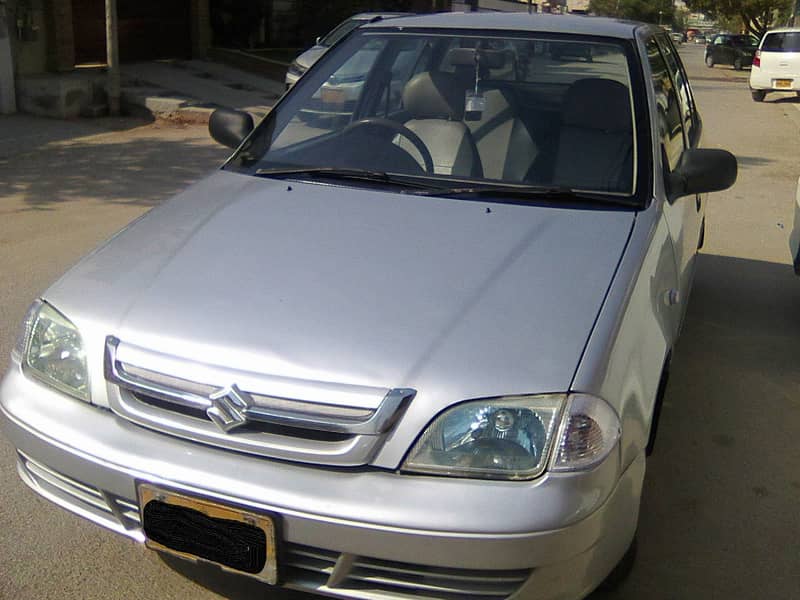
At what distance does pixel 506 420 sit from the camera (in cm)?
214

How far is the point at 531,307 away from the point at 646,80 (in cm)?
148

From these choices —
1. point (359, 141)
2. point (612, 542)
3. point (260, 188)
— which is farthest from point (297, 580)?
point (359, 141)

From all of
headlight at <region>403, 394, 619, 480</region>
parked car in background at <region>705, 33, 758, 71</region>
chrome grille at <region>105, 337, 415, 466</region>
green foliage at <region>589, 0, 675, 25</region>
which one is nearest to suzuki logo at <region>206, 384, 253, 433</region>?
chrome grille at <region>105, 337, 415, 466</region>

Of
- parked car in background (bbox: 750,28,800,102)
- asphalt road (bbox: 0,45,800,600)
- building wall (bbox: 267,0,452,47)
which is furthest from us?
building wall (bbox: 267,0,452,47)

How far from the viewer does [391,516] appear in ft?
6.70

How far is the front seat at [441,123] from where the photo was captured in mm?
3459

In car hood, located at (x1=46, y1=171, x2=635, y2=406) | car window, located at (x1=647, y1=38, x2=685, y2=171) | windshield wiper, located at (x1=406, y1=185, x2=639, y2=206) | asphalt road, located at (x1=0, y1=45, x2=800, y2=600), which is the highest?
car window, located at (x1=647, y1=38, x2=685, y2=171)

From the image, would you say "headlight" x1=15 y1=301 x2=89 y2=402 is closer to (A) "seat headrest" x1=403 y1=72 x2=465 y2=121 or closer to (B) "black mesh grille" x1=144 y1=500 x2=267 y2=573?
(B) "black mesh grille" x1=144 y1=500 x2=267 y2=573

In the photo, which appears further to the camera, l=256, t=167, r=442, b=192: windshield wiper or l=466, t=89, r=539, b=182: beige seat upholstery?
l=466, t=89, r=539, b=182: beige seat upholstery

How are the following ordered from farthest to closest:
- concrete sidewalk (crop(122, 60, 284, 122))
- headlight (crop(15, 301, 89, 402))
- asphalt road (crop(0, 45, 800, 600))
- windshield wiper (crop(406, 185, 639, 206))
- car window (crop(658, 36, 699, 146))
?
concrete sidewalk (crop(122, 60, 284, 122)) < car window (crop(658, 36, 699, 146)) < windshield wiper (crop(406, 185, 639, 206)) < asphalt road (crop(0, 45, 800, 600)) < headlight (crop(15, 301, 89, 402))

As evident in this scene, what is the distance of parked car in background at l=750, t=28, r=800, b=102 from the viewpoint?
19625 mm

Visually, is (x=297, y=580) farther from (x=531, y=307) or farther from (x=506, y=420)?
(x=531, y=307)

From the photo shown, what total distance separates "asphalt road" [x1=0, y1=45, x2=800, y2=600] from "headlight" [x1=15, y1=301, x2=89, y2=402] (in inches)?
26.7

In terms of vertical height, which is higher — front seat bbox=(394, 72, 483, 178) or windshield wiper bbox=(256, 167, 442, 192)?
front seat bbox=(394, 72, 483, 178)
